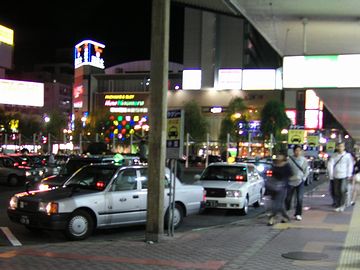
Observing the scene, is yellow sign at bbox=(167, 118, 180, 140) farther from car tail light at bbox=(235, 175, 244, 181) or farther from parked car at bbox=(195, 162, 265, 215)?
car tail light at bbox=(235, 175, 244, 181)

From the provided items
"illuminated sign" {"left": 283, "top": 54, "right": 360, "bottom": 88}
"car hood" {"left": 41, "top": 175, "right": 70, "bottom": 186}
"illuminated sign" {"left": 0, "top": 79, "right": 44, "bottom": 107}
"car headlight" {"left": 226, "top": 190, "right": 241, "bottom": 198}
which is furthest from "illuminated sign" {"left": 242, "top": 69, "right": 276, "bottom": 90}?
"car hood" {"left": 41, "top": 175, "right": 70, "bottom": 186}

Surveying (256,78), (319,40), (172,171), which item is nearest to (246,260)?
(172,171)

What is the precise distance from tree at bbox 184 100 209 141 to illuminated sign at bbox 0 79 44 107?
1523 inches

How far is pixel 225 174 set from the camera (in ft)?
53.4

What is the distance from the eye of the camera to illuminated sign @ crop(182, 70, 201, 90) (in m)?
101

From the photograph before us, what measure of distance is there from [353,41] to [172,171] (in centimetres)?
921

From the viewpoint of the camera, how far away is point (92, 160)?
16.4 metres

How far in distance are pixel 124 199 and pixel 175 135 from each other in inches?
82.5

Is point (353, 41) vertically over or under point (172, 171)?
over

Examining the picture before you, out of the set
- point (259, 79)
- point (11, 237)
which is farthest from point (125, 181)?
point (259, 79)

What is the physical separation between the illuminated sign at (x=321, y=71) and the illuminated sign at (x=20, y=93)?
3649cm

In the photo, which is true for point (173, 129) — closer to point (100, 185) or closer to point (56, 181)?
point (100, 185)

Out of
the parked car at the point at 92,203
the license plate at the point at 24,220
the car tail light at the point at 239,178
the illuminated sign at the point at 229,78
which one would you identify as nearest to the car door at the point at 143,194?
the parked car at the point at 92,203

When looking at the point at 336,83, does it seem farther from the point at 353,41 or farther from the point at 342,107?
the point at 342,107
